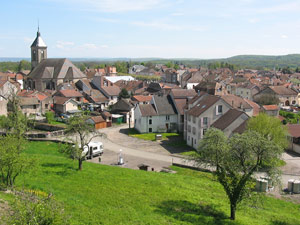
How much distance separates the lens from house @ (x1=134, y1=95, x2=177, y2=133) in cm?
5256

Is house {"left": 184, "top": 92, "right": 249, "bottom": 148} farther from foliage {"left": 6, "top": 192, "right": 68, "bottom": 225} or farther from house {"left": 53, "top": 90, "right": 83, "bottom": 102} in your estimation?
house {"left": 53, "top": 90, "right": 83, "bottom": 102}

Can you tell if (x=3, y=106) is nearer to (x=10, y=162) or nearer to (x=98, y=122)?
Result: (x=98, y=122)

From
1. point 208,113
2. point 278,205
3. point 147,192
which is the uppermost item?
point 208,113

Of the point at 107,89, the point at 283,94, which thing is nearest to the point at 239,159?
the point at 107,89

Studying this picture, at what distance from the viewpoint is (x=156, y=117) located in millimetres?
52906

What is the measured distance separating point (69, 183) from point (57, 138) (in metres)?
22.3

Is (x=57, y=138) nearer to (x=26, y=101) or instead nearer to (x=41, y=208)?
(x=26, y=101)

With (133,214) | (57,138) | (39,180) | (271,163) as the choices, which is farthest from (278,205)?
(57,138)

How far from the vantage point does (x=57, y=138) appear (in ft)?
144

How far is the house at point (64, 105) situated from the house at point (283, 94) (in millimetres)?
45518

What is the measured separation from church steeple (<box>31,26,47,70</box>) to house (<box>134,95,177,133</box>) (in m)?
53.6

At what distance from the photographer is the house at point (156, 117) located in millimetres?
52562

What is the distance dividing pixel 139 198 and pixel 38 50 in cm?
8409

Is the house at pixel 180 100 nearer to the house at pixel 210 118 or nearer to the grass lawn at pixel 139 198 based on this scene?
the house at pixel 210 118
